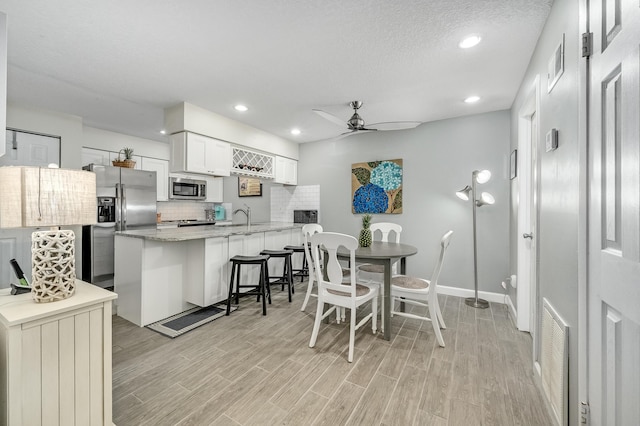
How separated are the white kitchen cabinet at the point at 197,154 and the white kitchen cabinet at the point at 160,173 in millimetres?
1932

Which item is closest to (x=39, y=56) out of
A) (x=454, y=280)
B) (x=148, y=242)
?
(x=148, y=242)

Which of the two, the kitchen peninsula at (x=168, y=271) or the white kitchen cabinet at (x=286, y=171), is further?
the white kitchen cabinet at (x=286, y=171)

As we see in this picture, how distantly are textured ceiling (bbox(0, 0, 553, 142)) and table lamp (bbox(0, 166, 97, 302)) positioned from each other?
3.87 ft

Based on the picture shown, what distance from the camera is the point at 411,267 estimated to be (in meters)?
3.94

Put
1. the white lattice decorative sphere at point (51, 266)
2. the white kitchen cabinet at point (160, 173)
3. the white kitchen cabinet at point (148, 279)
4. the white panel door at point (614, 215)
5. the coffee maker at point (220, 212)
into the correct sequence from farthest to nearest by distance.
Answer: the coffee maker at point (220, 212) → the white kitchen cabinet at point (160, 173) → the white kitchen cabinet at point (148, 279) → the white lattice decorative sphere at point (51, 266) → the white panel door at point (614, 215)

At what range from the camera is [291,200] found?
5.21 meters

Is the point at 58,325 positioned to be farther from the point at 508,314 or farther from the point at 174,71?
the point at 508,314

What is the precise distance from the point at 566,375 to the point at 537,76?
1.94m

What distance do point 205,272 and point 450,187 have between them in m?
3.37

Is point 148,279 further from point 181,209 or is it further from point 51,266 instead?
point 181,209

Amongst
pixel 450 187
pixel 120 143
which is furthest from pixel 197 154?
pixel 450 187

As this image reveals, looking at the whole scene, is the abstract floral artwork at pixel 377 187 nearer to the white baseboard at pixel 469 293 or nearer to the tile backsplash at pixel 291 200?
the tile backsplash at pixel 291 200

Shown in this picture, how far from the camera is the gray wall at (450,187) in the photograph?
3.35 metres

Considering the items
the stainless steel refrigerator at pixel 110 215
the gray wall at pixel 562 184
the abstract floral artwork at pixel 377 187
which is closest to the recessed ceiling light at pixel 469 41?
the gray wall at pixel 562 184
